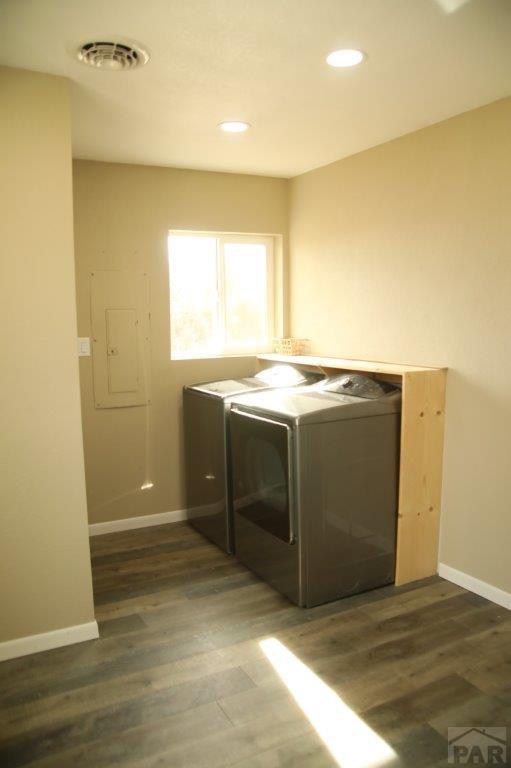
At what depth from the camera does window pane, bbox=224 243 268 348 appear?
409cm

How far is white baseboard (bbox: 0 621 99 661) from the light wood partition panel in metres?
1.52

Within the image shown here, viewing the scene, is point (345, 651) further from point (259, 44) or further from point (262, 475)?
point (259, 44)

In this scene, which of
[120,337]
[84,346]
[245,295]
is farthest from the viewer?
[245,295]

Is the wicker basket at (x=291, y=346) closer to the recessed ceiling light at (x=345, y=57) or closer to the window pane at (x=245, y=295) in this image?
the window pane at (x=245, y=295)

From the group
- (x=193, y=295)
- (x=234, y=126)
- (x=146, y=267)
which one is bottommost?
(x=193, y=295)

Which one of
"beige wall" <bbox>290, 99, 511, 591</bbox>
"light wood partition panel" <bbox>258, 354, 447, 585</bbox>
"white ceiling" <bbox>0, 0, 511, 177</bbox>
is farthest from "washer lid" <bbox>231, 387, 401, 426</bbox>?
"white ceiling" <bbox>0, 0, 511, 177</bbox>

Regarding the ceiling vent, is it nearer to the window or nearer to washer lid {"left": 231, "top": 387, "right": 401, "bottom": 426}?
washer lid {"left": 231, "top": 387, "right": 401, "bottom": 426}

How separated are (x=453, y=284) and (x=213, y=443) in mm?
1591

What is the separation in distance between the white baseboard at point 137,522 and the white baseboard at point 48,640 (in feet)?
4.07

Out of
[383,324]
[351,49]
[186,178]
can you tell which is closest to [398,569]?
[383,324]

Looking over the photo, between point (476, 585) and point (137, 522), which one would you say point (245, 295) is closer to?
point (137, 522)

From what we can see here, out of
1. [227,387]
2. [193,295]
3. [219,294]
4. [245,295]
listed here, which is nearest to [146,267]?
[193,295]

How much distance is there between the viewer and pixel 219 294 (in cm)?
403

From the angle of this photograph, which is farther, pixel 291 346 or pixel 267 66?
pixel 291 346
